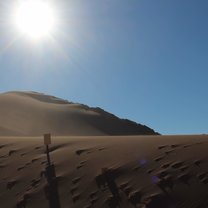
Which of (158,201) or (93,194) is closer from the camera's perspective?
(158,201)

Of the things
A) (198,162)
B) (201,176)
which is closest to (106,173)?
(198,162)

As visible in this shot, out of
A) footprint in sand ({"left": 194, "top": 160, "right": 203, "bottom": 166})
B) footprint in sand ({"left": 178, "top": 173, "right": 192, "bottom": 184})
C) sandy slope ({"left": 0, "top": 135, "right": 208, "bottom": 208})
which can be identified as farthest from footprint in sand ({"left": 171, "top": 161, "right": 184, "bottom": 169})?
footprint in sand ({"left": 178, "top": 173, "right": 192, "bottom": 184})

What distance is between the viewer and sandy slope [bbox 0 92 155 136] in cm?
4772

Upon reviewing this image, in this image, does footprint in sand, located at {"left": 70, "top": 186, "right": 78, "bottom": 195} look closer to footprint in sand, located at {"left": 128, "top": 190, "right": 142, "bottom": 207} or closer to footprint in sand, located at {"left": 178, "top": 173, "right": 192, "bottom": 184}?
footprint in sand, located at {"left": 128, "top": 190, "right": 142, "bottom": 207}

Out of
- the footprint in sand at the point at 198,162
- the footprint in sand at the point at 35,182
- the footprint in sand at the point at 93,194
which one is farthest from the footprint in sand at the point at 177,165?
the footprint in sand at the point at 35,182

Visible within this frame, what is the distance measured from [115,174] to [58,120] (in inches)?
1487

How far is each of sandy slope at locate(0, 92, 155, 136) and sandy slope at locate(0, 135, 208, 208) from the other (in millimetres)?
21607

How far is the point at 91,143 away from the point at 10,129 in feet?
69.6

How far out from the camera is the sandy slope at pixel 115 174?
1495 cm

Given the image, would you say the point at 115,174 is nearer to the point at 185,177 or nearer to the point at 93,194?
the point at 93,194

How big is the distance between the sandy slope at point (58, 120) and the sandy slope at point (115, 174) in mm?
21607

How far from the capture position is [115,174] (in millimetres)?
16844

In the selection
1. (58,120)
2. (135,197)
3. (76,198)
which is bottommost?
(135,197)

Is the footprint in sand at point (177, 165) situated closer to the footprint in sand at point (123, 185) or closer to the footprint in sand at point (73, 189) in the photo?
the footprint in sand at point (123, 185)
